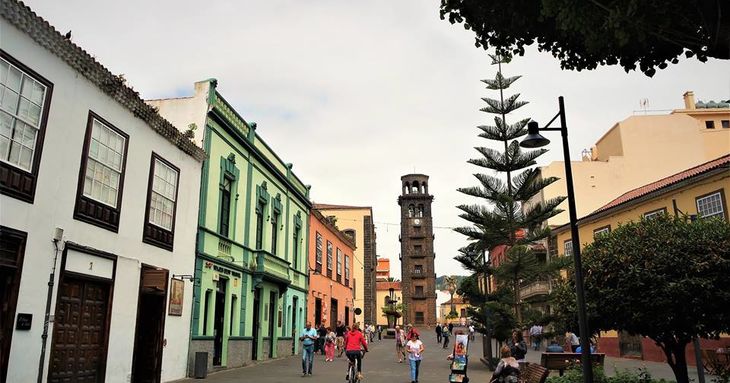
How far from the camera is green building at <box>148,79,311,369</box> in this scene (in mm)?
A: 16938

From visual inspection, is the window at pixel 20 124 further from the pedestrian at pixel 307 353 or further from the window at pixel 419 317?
the window at pixel 419 317

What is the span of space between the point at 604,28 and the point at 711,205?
53.1ft

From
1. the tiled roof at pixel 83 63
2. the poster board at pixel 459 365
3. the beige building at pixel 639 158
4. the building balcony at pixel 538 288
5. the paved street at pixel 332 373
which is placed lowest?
the paved street at pixel 332 373

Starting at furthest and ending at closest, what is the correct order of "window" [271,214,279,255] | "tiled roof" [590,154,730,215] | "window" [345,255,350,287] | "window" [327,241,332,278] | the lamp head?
1. "window" [345,255,350,287]
2. "window" [327,241,332,278]
3. "window" [271,214,279,255]
4. "tiled roof" [590,154,730,215]
5. the lamp head

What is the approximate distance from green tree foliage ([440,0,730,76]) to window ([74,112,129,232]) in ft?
26.2

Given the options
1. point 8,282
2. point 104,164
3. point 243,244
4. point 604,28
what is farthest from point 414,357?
point 604,28

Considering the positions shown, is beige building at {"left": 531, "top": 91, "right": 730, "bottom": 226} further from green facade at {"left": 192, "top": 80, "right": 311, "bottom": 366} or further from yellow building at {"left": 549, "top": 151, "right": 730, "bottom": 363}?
green facade at {"left": 192, "top": 80, "right": 311, "bottom": 366}

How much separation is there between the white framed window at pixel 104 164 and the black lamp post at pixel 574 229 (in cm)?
883

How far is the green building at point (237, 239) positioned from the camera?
16.9 m

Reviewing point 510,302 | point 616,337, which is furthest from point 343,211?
point 510,302

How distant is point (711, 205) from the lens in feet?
64.4

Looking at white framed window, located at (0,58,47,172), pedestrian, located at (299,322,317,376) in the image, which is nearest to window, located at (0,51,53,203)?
white framed window, located at (0,58,47,172)

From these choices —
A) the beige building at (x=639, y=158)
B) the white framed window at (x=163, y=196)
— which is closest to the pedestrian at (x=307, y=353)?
the white framed window at (x=163, y=196)

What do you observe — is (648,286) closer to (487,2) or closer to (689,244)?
(689,244)
